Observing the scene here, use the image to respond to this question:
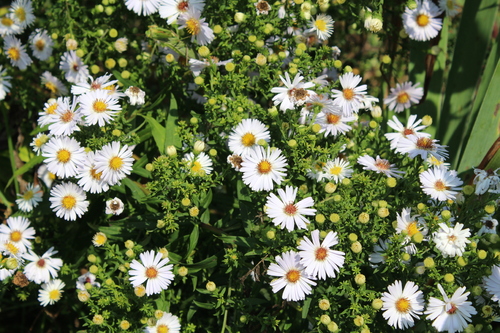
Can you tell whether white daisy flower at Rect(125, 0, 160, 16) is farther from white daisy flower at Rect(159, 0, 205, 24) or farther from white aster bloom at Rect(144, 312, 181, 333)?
white aster bloom at Rect(144, 312, 181, 333)

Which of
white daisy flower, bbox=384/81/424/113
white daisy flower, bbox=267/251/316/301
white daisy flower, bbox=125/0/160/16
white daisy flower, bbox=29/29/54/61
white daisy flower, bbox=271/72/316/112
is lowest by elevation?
white daisy flower, bbox=267/251/316/301

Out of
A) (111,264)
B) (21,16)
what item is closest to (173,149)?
(111,264)

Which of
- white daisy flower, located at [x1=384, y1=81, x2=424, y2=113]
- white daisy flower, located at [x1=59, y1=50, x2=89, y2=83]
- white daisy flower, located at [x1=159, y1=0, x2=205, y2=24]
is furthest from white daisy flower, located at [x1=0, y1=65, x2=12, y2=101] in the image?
white daisy flower, located at [x1=384, y1=81, x2=424, y2=113]

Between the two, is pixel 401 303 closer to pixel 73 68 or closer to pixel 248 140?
pixel 248 140

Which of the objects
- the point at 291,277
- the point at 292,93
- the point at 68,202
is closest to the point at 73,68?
the point at 68,202

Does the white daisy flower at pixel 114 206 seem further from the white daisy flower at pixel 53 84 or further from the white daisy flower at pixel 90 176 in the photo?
the white daisy flower at pixel 53 84

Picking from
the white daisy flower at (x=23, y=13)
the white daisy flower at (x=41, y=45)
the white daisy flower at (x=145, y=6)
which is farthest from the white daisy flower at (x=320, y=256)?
the white daisy flower at (x=23, y=13)
